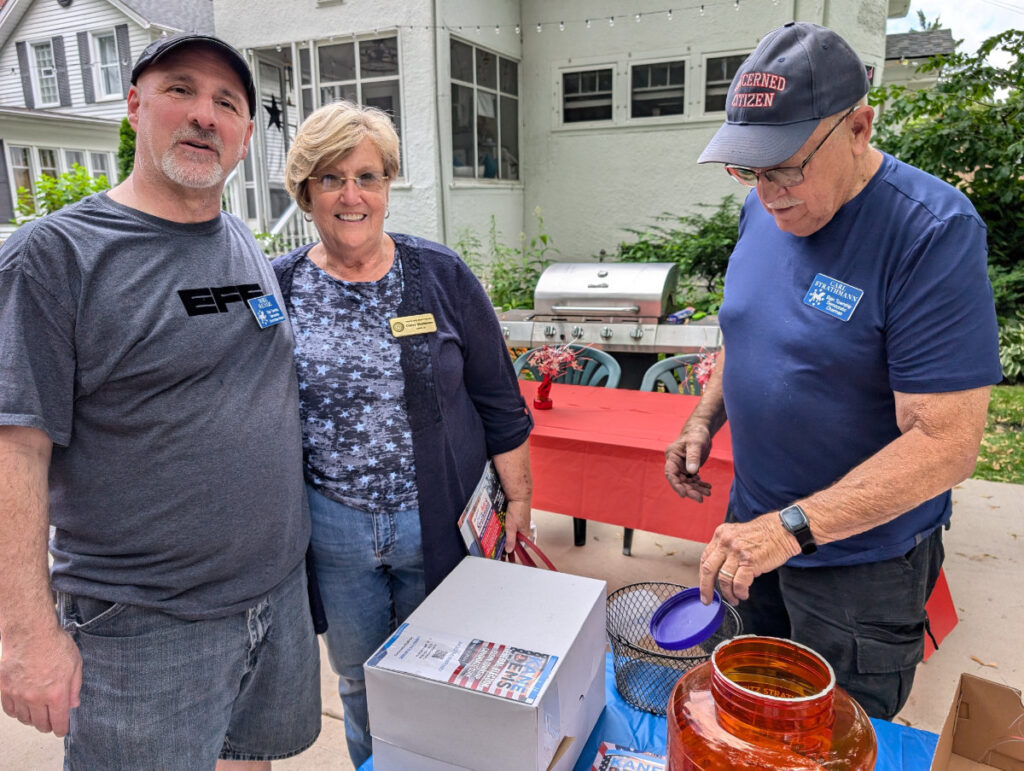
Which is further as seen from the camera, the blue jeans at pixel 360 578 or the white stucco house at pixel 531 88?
the white stucco house at pixel 531 88

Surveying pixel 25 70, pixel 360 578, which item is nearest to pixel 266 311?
pixel 360 578

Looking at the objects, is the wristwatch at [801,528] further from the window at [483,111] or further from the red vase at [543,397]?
the window at [483,111]

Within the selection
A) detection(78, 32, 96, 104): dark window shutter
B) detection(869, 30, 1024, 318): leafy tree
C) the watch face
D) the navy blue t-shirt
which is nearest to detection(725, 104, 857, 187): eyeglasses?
the navy blue t-shirt

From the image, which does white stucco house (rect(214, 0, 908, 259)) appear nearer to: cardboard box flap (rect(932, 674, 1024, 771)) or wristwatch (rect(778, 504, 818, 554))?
wristwatch (rect(778, 504, 818, 554))

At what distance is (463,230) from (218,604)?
7632mm

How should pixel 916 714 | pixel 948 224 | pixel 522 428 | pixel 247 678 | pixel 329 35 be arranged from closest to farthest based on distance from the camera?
pixel 948 224, pixel 247 678, pixel 522 428, pixel 916 714, pixel 329 35

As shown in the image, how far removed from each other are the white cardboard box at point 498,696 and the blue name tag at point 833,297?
0.59 metres

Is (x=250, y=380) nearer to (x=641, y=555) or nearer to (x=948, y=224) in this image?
(x=948, y=224)

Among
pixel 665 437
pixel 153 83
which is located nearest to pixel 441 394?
pixel 153 83

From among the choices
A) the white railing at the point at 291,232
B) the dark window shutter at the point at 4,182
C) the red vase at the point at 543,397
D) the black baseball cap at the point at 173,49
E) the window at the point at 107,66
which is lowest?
the red vase at the point at 543,397

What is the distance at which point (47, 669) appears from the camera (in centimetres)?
107

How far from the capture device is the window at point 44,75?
595 inches

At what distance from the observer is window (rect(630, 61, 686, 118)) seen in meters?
8.44

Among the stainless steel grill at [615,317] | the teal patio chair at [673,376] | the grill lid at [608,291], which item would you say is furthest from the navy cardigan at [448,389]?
the grill lid at [608,291]
